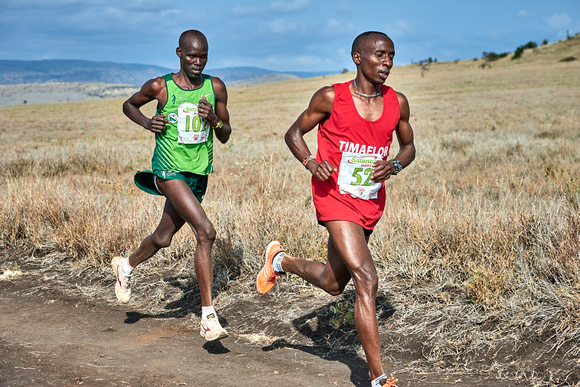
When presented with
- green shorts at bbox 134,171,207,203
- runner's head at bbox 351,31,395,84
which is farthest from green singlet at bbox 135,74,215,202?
runner's head at bbox 351,31,395,84

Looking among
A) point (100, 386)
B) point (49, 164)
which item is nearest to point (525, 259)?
point (100, 386)

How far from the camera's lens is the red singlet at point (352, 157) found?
3910 mm

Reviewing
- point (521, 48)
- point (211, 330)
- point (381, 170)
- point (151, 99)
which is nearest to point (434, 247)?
point (381, 170)

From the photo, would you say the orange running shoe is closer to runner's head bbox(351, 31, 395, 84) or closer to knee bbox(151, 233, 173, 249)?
knee bbox(151, 233, 173, 249)

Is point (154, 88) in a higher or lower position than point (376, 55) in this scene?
lower

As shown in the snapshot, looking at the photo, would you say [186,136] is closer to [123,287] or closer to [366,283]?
[123,287]

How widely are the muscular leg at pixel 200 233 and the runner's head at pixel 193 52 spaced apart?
39.1 inches

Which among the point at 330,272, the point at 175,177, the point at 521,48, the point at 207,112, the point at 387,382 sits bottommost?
the point at 387,382

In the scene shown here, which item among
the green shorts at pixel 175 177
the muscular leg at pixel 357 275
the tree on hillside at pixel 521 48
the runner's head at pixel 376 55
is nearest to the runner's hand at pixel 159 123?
the green shorts at pixel 175 177

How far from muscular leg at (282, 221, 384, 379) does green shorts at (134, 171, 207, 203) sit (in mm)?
1313

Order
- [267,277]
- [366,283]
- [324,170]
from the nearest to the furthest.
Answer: [366,283] → [324,170] → [267,277]

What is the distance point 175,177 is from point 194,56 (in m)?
1.02

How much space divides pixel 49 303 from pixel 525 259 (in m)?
4.62

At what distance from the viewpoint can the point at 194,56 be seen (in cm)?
497
